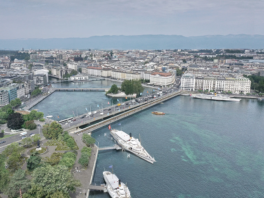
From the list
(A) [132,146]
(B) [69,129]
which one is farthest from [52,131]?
(A) [132,146]

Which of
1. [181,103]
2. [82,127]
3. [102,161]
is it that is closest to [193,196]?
[102,161]

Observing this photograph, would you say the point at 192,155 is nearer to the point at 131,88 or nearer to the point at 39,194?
the point at 39,194

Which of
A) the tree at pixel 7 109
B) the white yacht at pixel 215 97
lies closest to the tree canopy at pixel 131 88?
the white yacht at pixel 215 97

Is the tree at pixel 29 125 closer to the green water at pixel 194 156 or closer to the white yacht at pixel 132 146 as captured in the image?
the green water at pixel 194 156

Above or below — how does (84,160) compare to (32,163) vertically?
below

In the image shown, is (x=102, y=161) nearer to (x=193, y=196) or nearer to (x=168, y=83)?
(x=193, y=196)

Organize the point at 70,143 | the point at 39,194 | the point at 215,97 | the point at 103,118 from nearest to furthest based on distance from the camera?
the point at 39,194
the point at 70,143
the point at 103,118
the point at 215,97
